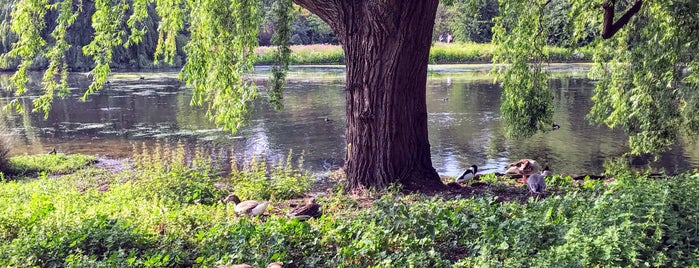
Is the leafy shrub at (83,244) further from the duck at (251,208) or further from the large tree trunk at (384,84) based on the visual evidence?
the large tree trunk at (384,84)

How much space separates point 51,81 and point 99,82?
512 millimetres

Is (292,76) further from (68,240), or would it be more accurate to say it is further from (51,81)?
(68,240)

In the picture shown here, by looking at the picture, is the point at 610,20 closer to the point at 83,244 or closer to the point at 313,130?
the point at 83,244

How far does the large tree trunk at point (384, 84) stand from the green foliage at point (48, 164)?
6665mm

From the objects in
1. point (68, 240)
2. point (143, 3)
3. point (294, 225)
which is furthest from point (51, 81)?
point (294, 225)

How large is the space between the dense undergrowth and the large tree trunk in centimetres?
112

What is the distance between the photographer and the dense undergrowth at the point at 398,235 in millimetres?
3762

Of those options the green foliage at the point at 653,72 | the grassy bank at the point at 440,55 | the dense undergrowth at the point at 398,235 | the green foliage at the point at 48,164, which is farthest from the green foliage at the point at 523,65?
the grassy bank at the point at 440,55

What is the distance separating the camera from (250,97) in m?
8.02

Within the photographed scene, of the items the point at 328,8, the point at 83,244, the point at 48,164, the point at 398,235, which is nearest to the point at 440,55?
the point at 48,164

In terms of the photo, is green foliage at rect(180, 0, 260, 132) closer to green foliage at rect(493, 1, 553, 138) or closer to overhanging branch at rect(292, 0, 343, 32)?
overhanging branch at rect(292, 0, 343, 32)

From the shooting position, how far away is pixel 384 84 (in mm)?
6750

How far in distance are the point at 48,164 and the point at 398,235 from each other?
9.20 m

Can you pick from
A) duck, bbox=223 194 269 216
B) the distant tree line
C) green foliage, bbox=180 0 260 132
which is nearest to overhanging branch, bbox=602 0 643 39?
green foliage, bbox=180 0 260 132
